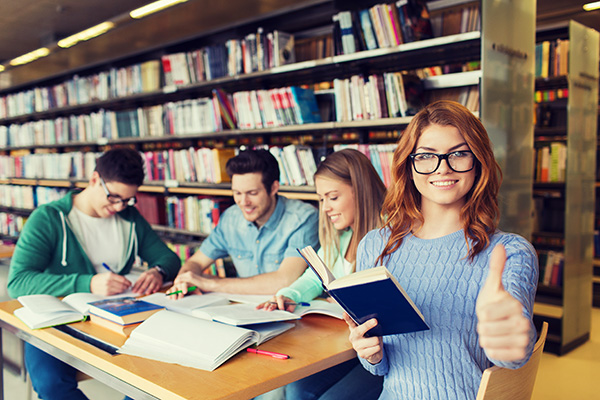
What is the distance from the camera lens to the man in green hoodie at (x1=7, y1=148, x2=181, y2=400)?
76.4 inches

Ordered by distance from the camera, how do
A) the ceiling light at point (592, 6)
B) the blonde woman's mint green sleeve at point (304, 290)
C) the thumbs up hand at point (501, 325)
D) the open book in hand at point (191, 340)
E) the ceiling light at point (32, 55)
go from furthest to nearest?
the ceiling light at point (32, 55) → the ceiling light at point (592, 6) → the blonde woman's mint green sleeve at point (304, 290) → the open book in hand at point (191, 340) → the thumbs up hand at point (501, 325)

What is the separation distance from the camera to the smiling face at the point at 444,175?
1260mm

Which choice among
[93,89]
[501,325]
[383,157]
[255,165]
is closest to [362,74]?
[383,157]

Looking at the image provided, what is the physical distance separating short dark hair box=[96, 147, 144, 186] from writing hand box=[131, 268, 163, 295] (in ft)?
1.47

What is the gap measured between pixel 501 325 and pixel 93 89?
5.39 meters

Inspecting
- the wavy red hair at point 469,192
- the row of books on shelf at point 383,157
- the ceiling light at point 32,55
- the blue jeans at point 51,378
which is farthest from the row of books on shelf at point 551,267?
the ceiling light at point 32,55

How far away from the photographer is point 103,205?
230 cm

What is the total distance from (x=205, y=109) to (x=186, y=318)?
9.18 ft

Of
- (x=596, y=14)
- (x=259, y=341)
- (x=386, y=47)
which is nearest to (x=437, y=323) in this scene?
(x=259, y=341)

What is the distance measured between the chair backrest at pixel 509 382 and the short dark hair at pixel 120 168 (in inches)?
69.4

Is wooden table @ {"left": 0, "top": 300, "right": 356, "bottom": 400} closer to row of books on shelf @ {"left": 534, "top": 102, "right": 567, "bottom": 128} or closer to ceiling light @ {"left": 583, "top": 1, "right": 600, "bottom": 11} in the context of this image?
row of books on shelf @ {"left": 534, "top": 102, "right": 567, "bottom": 128}

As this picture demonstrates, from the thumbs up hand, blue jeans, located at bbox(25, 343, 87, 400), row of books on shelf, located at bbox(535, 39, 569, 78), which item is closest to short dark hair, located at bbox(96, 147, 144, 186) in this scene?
blue jeans, located at bbox(25, 343, 87, 400)

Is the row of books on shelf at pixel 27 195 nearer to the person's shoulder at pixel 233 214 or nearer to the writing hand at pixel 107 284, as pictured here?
the person's shoulder at pixel 233 214

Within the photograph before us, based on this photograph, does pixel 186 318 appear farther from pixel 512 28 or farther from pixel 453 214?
pixel 512 28
